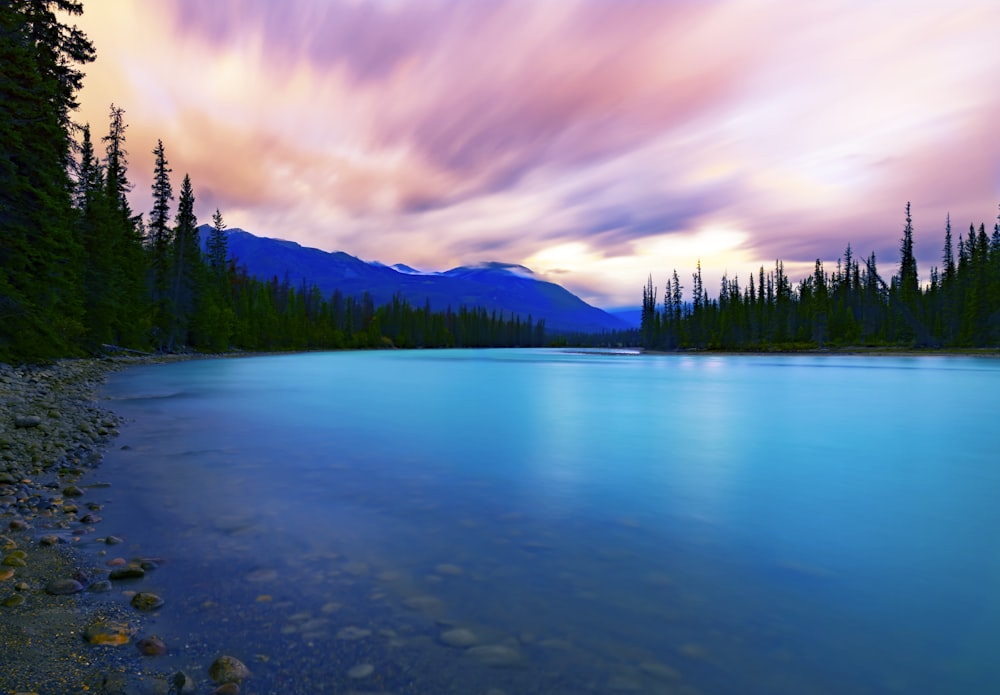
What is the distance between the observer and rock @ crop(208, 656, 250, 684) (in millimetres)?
3914

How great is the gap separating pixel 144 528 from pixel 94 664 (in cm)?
398

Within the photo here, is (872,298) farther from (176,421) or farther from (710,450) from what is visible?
(176,421)

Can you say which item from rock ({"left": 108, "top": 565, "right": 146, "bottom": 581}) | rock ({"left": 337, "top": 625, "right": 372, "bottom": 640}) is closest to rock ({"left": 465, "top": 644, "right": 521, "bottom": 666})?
rock ({"left": 337, "top": 625, "right": 372, "bottom": 640})

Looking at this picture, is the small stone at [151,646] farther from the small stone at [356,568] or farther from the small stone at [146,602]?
the small stone at [356,568]

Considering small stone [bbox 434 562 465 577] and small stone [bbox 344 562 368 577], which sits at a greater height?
small stone [bbox 344 562 368 577]

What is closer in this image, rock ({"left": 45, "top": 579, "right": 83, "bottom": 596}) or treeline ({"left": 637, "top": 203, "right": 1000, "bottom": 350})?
rock ({"left": 45, "top": 579, "right": 83, "bottom": 596})

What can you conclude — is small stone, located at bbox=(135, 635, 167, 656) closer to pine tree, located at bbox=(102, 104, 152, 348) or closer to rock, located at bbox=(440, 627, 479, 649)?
rock, located at bbox=(440, 627, 479, 649)

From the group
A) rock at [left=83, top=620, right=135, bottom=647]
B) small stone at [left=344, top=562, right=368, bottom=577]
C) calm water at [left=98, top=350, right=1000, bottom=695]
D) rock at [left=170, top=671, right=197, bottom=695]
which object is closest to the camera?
rock at [left=170, top=671, right=197, bottom=695]

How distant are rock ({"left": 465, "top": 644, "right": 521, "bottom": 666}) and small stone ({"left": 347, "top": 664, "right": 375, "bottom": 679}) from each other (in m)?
0.80

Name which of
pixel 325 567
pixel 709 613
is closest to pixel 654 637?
pixel 709 613

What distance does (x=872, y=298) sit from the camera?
106 metres

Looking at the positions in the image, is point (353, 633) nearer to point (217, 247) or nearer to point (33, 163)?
point (33, 163)

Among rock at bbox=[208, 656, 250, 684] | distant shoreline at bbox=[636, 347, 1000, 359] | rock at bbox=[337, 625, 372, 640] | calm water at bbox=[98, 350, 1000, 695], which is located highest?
distant shoreline at bbox=[636, 347, 1000, 359]

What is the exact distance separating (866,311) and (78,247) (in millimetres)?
120158
